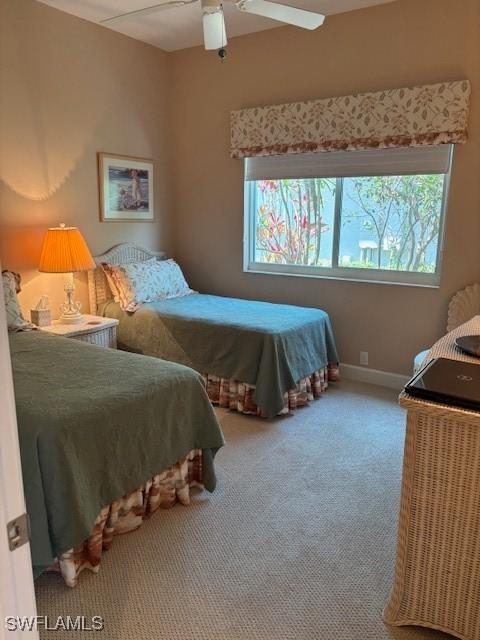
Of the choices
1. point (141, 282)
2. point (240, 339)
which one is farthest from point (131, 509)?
point (141, 282)

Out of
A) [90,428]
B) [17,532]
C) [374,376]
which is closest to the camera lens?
[17,532]

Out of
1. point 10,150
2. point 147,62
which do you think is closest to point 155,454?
point 10,150

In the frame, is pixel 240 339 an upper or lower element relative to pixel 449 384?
lower

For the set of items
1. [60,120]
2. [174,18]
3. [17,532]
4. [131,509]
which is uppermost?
[174,18]

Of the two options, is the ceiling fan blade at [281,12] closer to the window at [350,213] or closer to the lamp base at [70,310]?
the window at [350,213]

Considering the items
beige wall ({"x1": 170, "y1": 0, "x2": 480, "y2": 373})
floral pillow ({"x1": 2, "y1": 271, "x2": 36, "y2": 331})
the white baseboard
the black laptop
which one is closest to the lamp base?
floral pillow ({"x1": 2, "y1": 271, "x2": 36, "y2": 331})

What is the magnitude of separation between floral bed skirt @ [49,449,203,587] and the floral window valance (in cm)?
266

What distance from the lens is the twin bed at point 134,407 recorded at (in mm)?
1758

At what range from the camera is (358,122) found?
366 centimetres

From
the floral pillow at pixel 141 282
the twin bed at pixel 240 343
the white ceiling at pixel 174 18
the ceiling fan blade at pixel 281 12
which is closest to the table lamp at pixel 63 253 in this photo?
the floral pillow at pixel 141 282

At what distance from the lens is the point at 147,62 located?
440 cm

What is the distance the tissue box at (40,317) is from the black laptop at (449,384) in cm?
279

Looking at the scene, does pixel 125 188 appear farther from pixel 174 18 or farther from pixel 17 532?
pixel 17 532

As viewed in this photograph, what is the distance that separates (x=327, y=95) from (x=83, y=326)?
2637 mm
